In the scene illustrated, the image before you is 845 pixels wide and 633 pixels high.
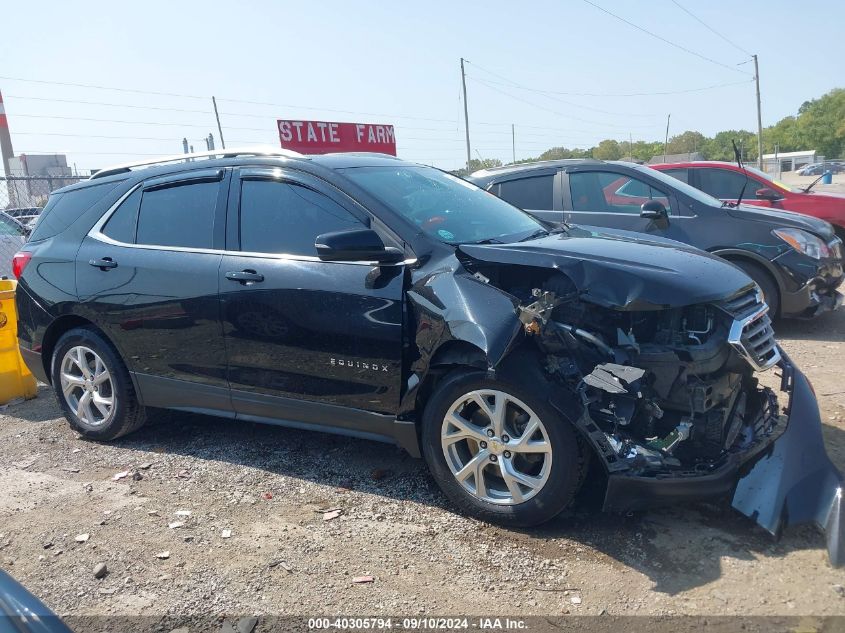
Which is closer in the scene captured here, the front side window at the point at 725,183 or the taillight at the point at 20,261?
the taillight at the point at 20,261

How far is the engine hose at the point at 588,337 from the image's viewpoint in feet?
10.8

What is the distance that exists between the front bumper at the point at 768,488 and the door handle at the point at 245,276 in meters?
2.22

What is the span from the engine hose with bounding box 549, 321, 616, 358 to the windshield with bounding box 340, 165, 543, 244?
0.81 m

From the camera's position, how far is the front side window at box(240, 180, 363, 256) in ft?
13.1

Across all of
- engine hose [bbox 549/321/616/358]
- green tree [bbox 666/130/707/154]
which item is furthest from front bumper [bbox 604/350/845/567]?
green tree [bbox 666/130/707/154]

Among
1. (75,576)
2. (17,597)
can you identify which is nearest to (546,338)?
(17,597)

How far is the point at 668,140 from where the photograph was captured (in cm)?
7250

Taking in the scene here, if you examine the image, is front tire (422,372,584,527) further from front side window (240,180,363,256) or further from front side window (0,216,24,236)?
front side window (0,216,24,236)

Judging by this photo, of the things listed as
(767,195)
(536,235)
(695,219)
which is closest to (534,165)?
(695,219)

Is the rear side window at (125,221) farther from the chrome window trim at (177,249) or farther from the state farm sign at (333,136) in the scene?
the state farm sign at (333,136)

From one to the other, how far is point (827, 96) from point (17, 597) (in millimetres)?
114547

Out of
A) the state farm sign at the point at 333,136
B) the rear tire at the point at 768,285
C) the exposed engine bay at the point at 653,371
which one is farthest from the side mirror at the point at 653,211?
the state farm sign at the point at 333,136

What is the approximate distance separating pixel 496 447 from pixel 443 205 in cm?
157

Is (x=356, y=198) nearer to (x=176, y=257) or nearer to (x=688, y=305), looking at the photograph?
(x=176, y=257)
